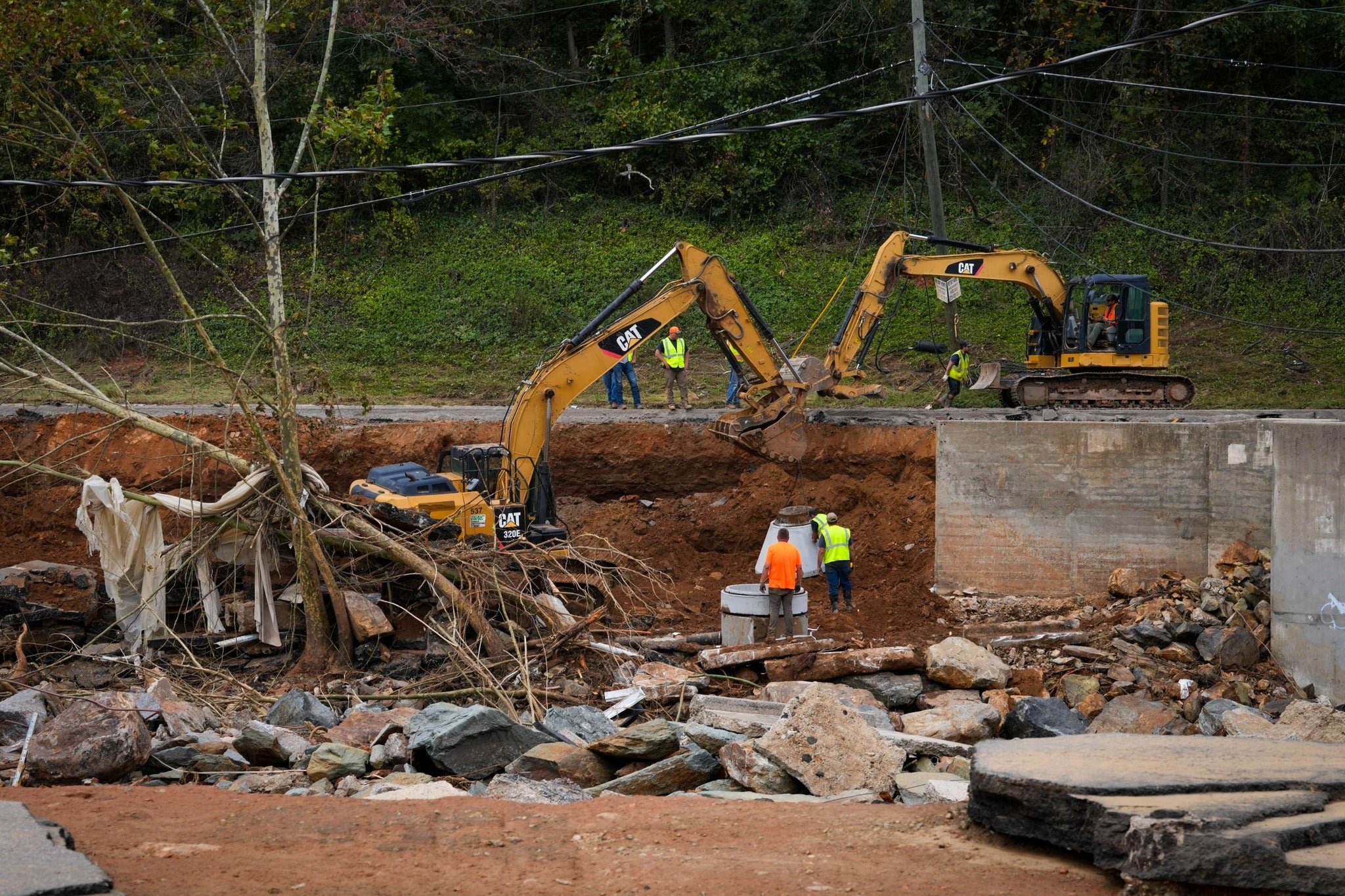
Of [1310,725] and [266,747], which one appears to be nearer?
[266,747]

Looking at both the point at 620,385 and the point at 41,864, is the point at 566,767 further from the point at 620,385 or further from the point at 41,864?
the point at 620,385

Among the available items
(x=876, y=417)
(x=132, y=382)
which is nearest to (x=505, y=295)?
(x=132, y=382)

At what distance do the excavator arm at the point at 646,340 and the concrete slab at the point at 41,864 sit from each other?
28.4ft

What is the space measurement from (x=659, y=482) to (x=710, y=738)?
432 inches

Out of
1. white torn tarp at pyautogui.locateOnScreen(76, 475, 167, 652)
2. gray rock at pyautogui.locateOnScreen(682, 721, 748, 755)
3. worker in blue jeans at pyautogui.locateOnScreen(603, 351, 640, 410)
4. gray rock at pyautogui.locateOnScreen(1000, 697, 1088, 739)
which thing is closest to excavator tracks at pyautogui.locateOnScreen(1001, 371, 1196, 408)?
worker in blue jeans at pyautogui.locateOnScreen(603, 351, 640, 410)

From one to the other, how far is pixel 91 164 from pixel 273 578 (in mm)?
6049

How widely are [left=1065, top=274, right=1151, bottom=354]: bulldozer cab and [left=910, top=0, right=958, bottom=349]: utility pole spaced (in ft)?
7.23

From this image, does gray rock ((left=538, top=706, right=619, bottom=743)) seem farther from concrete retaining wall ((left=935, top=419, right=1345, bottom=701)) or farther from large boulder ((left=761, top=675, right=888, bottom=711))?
concrete retaining wall ((left=935, top=419, right=1345, bottom=701))

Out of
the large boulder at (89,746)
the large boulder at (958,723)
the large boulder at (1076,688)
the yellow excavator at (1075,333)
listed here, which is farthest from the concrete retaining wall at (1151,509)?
the large boulder at (89,746)

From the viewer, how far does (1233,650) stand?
1410 cm

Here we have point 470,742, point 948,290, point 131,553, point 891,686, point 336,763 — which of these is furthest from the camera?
point 948,290

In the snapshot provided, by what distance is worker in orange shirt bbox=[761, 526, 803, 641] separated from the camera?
1330cm

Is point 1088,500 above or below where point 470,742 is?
above

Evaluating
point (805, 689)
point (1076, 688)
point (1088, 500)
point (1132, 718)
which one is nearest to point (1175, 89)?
point (1088, 500)
